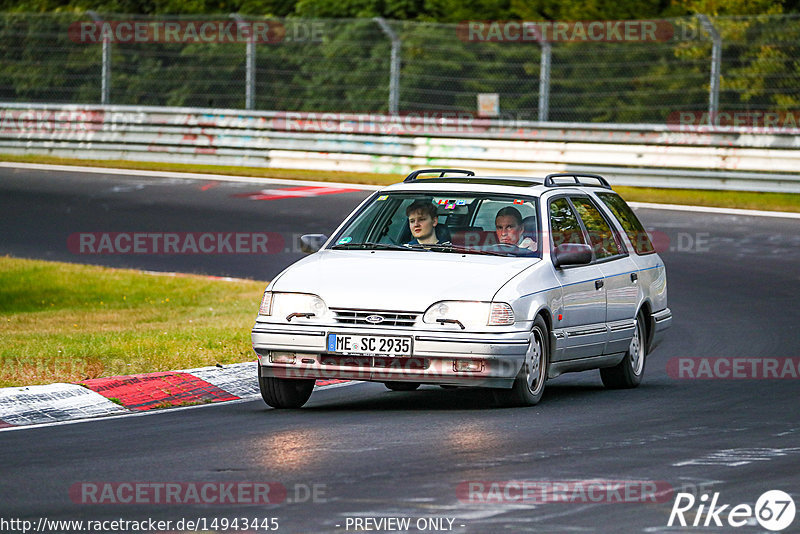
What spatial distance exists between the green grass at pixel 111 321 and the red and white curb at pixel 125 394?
440 mm

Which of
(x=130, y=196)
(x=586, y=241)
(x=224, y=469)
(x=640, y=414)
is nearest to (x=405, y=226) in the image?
(x=586, y=241)

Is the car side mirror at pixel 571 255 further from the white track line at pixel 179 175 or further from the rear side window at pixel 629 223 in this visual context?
the white track line at pixel 179 175

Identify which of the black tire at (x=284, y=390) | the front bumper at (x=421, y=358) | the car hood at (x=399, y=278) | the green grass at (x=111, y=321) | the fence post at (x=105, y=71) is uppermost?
the fence post at (x=105, y=71)

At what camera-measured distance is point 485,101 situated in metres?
26.0

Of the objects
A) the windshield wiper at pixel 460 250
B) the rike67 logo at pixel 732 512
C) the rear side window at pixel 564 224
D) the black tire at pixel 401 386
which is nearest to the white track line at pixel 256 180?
the rear side window at pixel 564 224

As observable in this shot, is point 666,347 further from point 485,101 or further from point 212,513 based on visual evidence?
point 485,101

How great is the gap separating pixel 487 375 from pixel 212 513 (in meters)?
3.13

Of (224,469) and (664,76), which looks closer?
(224,469)

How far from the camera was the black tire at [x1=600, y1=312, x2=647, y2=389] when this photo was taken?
11.3 m

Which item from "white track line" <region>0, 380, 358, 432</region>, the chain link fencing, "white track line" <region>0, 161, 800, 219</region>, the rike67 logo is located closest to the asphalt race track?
the rike67 logo

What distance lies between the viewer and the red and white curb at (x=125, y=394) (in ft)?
31.0

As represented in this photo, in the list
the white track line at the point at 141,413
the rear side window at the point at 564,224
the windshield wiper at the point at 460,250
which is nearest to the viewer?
the white track line at the point at 141,413

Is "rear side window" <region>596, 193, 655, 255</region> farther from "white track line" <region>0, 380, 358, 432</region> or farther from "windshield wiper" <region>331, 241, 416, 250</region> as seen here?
"white track line" <region>0, 380, 358, 432</region>

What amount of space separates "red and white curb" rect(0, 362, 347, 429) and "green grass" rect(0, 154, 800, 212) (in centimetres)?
1343
